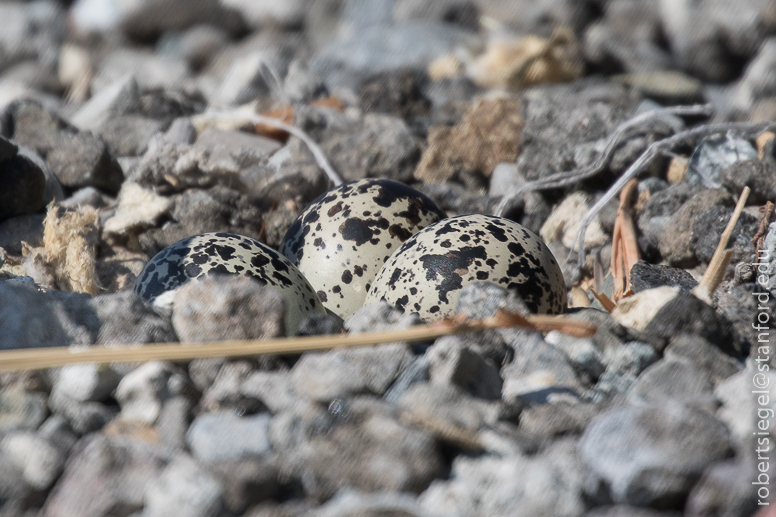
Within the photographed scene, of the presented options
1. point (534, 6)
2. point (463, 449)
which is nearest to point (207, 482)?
point (463, 449)

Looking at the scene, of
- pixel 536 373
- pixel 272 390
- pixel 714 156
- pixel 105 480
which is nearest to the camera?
pixel 105 480

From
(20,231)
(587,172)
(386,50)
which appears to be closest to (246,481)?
(20,231)

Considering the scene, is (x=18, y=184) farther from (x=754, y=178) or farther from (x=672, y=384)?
(x=754, y=178)

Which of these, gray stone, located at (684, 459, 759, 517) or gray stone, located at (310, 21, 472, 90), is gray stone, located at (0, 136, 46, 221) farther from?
gray stone, located at (310, 21, 472, 90)

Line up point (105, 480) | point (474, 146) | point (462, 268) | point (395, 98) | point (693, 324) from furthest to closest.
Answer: point (395, 98) → point (474, 146) → point (462, 268) → point (693, 324) → point (105, 480)

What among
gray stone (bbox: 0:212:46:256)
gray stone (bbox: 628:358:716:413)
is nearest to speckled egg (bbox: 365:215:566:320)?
gray stone (bbox: 628:358:716:413)

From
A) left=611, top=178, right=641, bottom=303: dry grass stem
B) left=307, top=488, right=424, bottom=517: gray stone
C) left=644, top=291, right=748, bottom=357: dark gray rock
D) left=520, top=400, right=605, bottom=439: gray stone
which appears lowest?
left=611, top=178, right=641, bottom=303: dry grass stem
